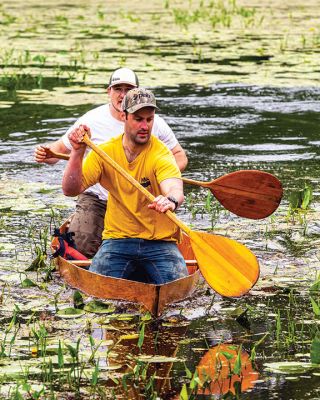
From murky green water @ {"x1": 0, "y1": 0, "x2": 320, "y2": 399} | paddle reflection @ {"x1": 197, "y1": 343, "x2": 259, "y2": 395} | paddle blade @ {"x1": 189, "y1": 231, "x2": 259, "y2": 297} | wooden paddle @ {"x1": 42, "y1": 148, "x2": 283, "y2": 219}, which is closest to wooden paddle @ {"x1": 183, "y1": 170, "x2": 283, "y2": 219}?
wooden paddle @ {"x1": 42, "y1": 148, "x2": 283, "y2": 219}

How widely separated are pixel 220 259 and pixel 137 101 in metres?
1.06

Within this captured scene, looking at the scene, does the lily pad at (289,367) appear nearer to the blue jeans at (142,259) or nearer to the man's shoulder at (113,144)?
the blue jeans at (142,259)

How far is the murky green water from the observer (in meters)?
5.34

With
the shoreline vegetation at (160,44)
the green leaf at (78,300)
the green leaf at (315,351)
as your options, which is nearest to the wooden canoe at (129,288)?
the green leaf at (78,300)

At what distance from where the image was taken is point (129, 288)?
20.3 ft

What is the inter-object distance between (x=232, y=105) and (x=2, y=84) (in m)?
3.39

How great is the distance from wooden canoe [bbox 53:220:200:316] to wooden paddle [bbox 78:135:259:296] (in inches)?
6.4

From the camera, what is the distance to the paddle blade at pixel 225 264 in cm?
622

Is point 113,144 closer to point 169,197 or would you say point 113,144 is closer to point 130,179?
point 130,179

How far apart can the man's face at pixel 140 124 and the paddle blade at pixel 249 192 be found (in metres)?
0.87

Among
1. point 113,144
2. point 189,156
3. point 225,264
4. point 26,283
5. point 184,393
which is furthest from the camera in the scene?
point 189,156

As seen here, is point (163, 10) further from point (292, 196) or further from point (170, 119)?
point (292, 196)

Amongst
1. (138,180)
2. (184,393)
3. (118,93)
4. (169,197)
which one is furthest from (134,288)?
(118,93)

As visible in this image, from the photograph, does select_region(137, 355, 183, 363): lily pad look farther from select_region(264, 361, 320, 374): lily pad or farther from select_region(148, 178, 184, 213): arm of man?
select_region(148, 178, 184, 213): arm of man
